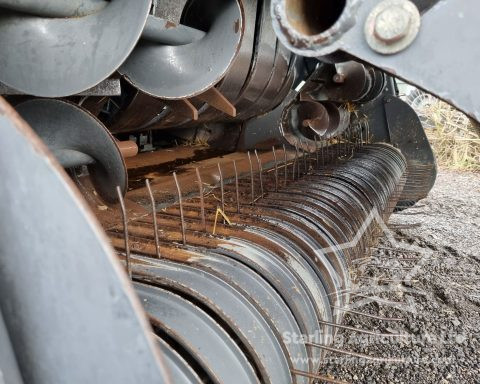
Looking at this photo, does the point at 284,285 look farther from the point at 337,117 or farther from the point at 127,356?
the point at 337,117

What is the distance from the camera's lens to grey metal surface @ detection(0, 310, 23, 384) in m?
0.48

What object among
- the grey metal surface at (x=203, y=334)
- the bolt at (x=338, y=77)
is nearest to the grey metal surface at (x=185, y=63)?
the grey metal surface at (x=203, y=334)

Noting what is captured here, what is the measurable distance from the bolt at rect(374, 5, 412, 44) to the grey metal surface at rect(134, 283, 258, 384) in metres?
0.55

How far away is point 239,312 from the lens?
0.95 metres

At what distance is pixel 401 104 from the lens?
12.8 ft

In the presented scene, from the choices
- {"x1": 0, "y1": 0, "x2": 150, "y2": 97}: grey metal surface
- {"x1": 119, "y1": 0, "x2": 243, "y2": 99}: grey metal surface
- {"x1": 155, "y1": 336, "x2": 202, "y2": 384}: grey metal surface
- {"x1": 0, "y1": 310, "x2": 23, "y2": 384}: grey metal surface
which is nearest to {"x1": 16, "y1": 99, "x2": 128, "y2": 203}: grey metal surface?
{"x1": 119, "y1": 0, "x2": 243, "y2": 99}: grey metal surface

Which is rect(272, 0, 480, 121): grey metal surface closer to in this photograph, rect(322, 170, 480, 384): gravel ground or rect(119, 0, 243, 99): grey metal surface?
rect(119, 0, 243, 99): grey metal surface

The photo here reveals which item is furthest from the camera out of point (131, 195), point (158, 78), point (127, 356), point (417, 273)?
point (417, 273)

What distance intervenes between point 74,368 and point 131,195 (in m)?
1.46

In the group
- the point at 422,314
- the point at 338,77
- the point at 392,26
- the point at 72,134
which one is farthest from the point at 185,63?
the point at 338,77

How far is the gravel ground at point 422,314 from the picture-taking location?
6.57 ft

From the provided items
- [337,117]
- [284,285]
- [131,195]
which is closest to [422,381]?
[284,285]

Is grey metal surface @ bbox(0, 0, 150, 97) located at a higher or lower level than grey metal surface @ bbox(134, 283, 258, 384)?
higher

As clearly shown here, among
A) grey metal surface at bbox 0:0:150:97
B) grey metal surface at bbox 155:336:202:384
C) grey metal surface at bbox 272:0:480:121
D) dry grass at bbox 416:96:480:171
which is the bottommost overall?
grey metal surface at bbox 155:336:202:384
